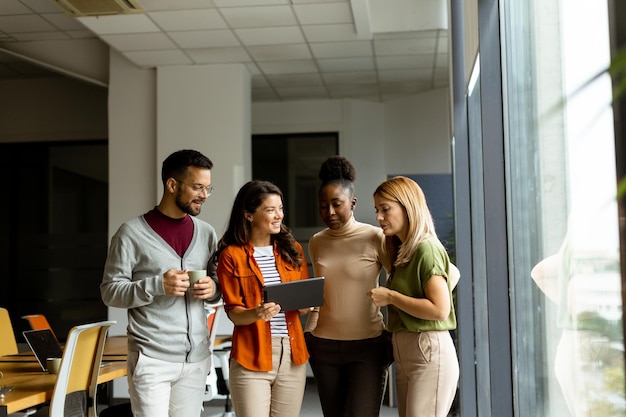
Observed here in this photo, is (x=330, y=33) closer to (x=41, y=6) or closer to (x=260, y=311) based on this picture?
(x=41, y=6)

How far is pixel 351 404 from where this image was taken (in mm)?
2676

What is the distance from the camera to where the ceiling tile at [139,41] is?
19.7 feet

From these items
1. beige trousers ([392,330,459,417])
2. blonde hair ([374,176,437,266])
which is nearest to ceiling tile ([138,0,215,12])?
blonde hair ([374,176,437,266])

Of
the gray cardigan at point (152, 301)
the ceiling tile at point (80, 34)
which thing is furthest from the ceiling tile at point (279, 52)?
the gray cardigan at point (152, 301)

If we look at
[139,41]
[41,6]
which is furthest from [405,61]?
[41,6]

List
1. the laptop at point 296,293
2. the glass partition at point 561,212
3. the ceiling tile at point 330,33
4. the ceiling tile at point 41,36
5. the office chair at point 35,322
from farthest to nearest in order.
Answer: the ceiling tile at point 41,36, the ceiling tile at point 330,33, the office chair at point 35,322, the laptop at point 296,293, the glass partition at point 561,212

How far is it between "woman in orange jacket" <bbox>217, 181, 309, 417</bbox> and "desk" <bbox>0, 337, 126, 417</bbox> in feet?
2.95

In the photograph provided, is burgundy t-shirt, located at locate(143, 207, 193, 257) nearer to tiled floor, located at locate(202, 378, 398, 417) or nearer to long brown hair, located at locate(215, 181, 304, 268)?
long brown hair, located at locate(215, 181, 304, 268)

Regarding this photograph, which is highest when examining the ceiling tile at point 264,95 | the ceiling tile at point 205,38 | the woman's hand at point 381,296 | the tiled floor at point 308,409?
the ceiling tile at point 205,38

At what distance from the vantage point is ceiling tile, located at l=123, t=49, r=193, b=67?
257 inches

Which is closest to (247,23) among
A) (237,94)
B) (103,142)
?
(237,94)

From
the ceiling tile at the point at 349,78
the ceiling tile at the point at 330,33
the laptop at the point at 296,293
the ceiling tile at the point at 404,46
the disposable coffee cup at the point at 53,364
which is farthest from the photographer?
the ceiling tile at the point at 349,78

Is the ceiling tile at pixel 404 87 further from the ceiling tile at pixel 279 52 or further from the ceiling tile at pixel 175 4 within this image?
the ceiling tile at pixel 175 4

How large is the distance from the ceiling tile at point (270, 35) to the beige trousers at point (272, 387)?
3.82 meters
